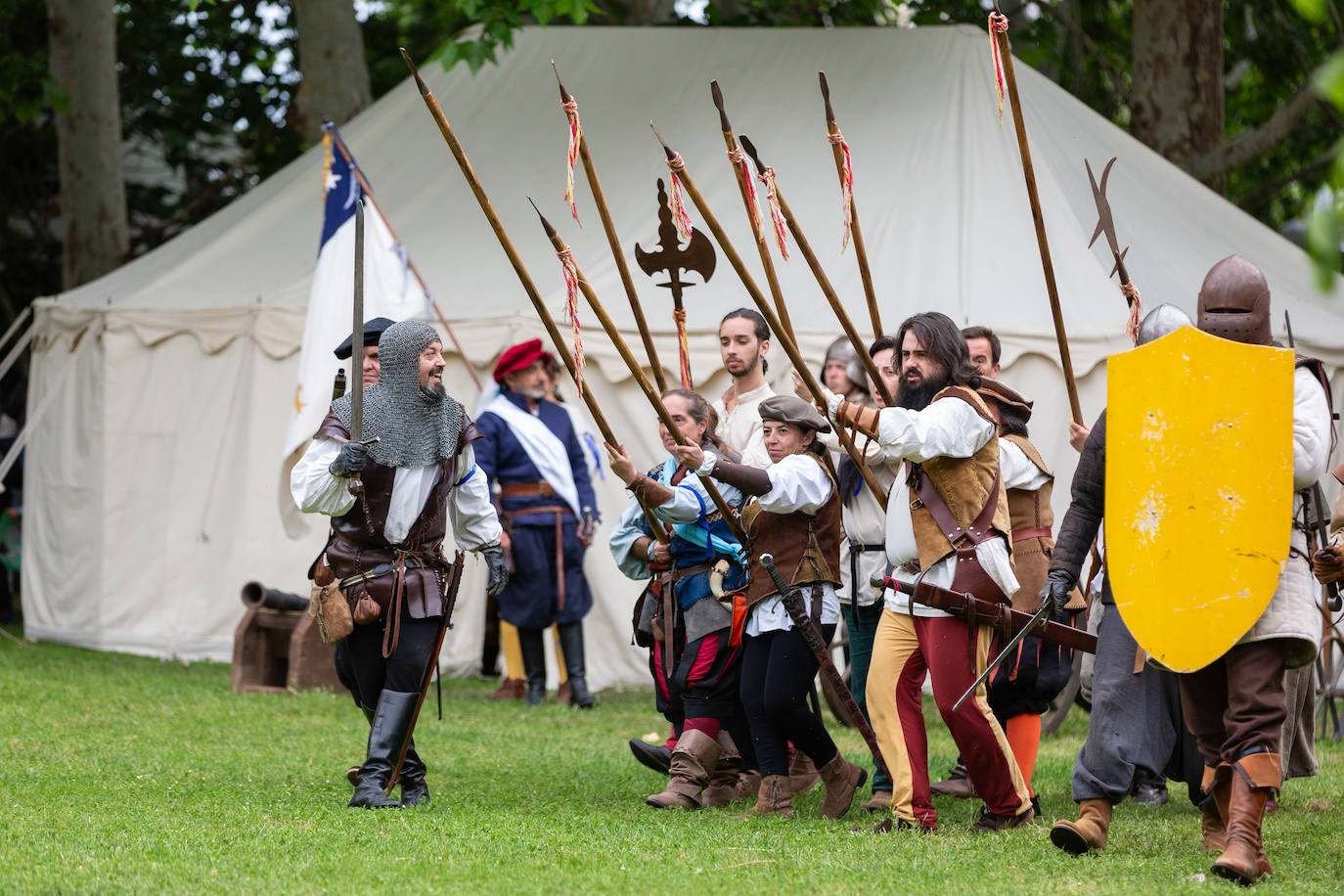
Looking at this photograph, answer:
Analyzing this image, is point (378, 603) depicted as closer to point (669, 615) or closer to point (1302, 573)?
point (669, 615)

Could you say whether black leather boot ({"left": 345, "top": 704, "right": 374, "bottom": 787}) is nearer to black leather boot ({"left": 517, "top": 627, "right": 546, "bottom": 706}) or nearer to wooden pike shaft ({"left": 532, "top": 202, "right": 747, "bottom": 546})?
wooden pike shaft ({"left": 532, "top": 202, "right": 747, "bottom": 546})

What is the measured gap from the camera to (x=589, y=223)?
8.76 m

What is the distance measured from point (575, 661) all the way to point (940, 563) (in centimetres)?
358

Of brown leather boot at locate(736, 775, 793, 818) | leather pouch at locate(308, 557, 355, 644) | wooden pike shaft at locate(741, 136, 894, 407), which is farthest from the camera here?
brown leather boot at locate(736, 775, 793, 818)

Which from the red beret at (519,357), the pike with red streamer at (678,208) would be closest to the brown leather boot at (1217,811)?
the pike with red streamer at (678,208)

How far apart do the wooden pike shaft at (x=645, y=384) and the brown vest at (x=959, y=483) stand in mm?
647

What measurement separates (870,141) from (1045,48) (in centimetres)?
327

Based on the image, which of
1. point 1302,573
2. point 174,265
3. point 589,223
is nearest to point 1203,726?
point 1302,573

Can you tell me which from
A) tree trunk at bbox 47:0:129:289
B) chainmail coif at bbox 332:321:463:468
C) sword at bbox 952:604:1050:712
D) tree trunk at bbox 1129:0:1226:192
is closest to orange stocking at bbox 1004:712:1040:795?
sword at bbox 952:604:1050:712

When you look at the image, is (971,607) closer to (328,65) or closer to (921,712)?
(921,712)

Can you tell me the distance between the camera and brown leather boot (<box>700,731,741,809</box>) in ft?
16.9

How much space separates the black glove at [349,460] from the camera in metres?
4.54

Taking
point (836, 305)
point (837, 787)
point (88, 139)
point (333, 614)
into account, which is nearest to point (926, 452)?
point (836, 305)

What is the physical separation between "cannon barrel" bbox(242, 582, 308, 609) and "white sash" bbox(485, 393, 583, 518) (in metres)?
1.36
